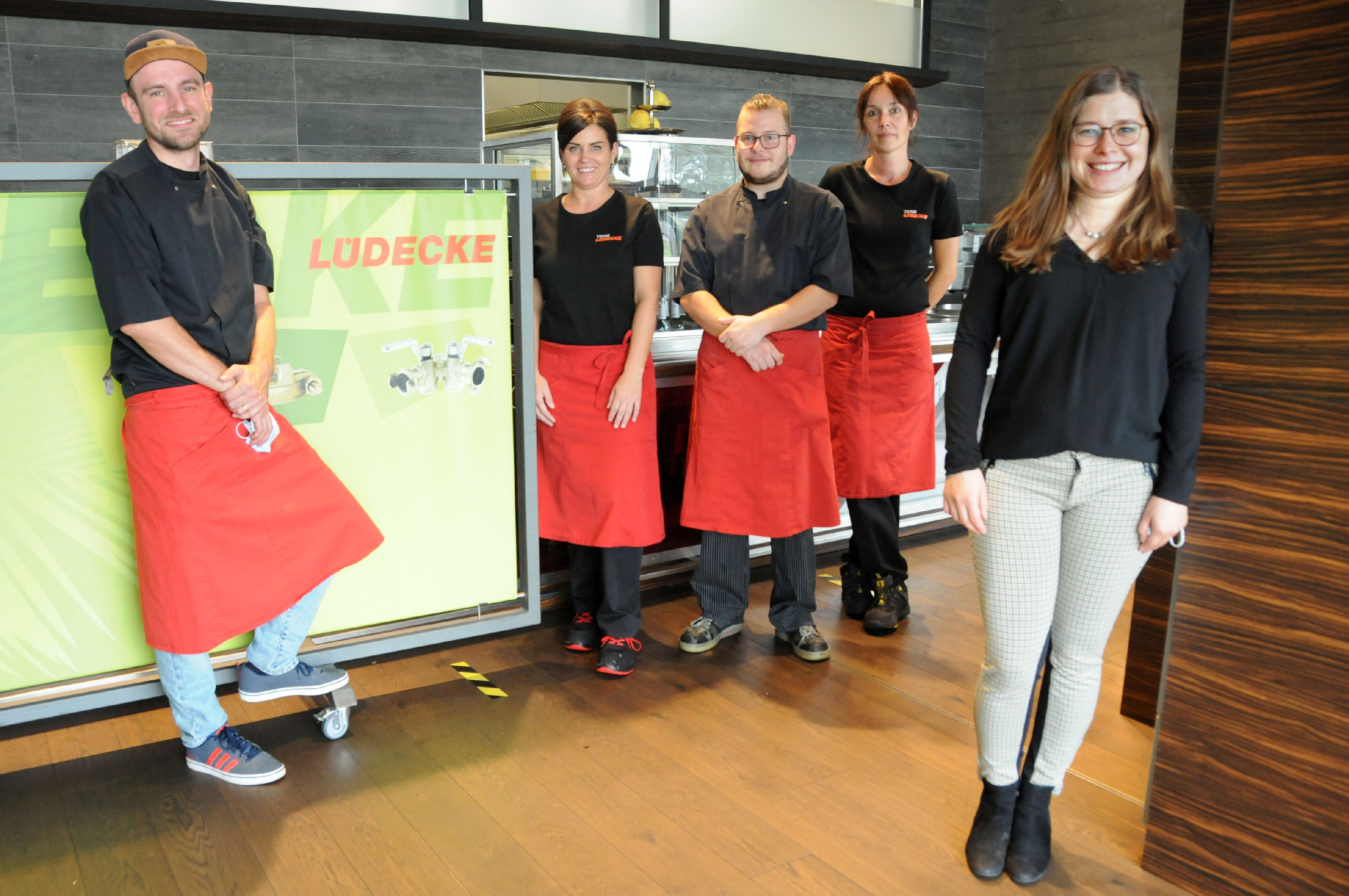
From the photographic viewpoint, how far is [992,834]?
197cm

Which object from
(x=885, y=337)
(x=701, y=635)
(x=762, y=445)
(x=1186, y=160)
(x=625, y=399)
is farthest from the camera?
(x=885, y=337)

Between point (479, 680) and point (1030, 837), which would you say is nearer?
point (1030, 837)

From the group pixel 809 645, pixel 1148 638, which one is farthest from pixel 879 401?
pixel 1148 638

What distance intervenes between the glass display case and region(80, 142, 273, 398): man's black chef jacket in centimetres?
213

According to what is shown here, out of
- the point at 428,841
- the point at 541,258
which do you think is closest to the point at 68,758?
the point at 428,841

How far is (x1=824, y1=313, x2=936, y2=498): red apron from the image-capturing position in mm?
3111

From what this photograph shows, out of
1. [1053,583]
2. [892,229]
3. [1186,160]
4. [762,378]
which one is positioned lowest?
[1053,583]

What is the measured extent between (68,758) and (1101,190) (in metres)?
2.47

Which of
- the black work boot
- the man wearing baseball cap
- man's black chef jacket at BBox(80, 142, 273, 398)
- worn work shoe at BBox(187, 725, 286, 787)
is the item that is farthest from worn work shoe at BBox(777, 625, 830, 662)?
man's black chef jacket at BBox(80, 142, 273, 398)

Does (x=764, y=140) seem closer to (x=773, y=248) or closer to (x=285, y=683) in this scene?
(x=773, y=248)

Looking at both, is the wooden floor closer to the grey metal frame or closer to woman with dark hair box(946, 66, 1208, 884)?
the grey metal frame

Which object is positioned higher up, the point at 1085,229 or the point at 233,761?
the point at 1085,229

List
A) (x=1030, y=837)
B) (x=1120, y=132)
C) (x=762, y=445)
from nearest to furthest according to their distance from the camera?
(x=1120, y=132), (x=1030, y=837), (x=762, y=445)

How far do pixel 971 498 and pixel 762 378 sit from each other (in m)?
1.07
